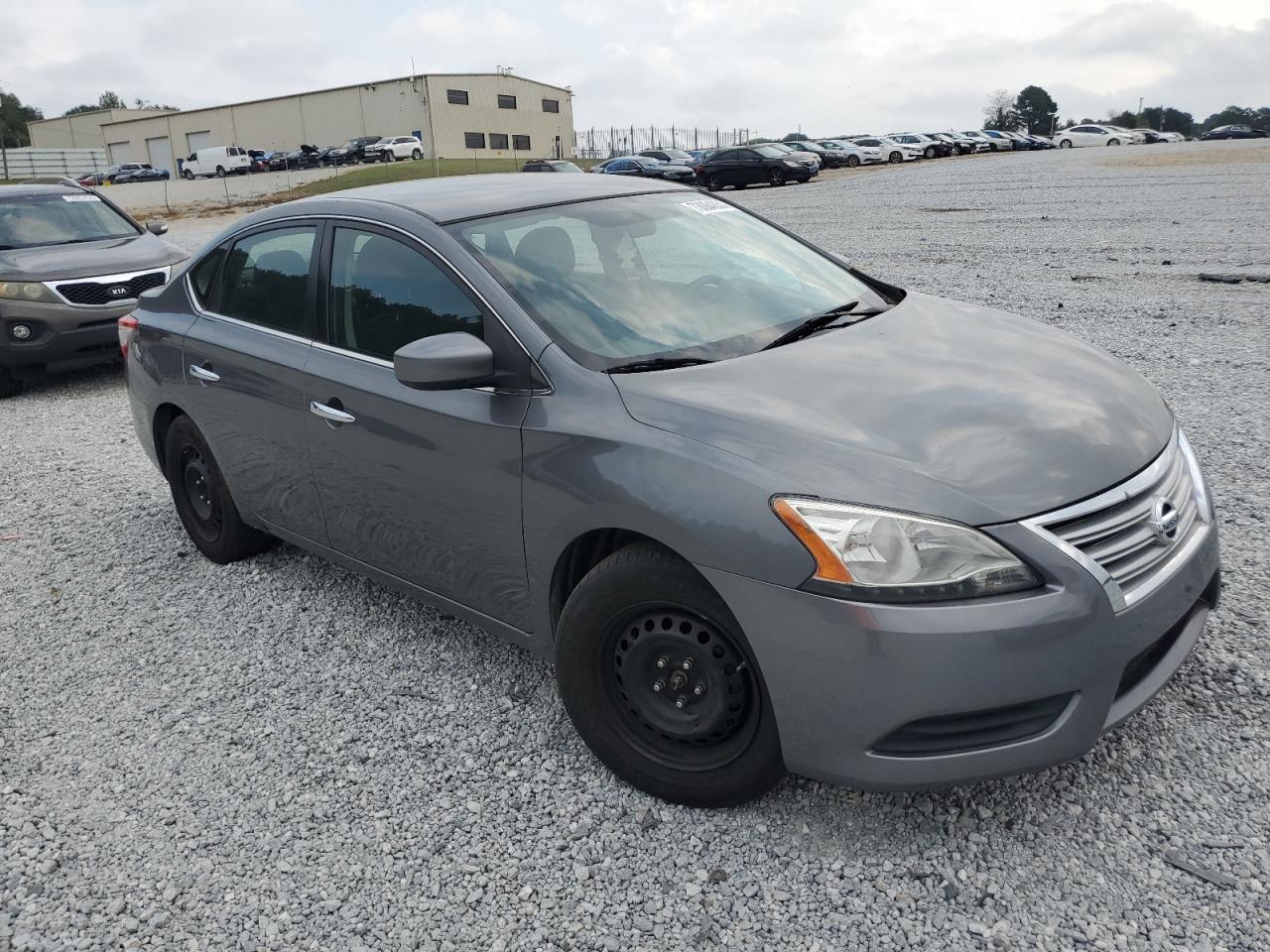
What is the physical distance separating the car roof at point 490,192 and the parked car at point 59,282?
541 cm

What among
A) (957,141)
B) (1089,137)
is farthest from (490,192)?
(1089,137)

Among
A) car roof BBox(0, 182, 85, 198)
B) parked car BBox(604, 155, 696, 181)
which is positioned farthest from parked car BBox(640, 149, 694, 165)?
car roof BBox(0, 182, 85, 198)

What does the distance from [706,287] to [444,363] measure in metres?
1.04

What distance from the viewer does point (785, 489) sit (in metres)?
2.36

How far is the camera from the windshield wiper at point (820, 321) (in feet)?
10.4

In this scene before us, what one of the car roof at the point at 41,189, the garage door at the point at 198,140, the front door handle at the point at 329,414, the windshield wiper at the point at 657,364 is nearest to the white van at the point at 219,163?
the garage door at the point at 198,140

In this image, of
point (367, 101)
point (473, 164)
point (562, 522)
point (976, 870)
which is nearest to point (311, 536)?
point (562, 522)

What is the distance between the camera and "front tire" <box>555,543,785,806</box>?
2531 mm

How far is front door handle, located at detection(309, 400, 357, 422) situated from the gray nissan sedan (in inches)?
1.2

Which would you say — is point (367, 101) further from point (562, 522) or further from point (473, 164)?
point (562, 522)

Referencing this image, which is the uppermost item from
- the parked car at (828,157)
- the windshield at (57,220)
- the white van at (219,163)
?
the white van at (219,163)

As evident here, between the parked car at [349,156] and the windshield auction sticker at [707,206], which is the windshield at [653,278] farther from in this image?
the parked car at [349,156]

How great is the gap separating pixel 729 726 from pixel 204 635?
2.48 meters

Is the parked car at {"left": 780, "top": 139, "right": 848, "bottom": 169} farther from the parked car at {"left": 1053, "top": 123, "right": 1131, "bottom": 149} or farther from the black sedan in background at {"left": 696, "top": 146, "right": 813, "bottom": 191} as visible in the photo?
the parked car at {"left": 1053, "top": 123, "right": 1131, "bottom": 149}
